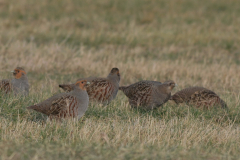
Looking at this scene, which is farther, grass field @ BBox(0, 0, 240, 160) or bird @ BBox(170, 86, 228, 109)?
bird @ BBox(170, 86, 228, 109)

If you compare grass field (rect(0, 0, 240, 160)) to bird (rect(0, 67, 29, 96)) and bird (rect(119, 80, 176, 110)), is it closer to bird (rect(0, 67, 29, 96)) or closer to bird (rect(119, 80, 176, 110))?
bird (rect(119, 80, 176, 110))

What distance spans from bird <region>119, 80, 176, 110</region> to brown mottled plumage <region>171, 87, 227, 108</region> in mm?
560

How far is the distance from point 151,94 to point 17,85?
245cm

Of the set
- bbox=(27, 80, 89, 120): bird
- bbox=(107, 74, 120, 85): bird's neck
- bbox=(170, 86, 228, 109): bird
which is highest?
bbox=(107, 74, 120, 85): bird's neck

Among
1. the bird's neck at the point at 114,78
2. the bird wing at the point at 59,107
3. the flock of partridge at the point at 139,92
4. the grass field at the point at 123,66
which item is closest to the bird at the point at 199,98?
the flock of partridge at the point at 139,92

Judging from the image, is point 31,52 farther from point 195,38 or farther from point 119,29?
point 195,38

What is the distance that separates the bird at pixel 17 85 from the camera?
6.74 metres

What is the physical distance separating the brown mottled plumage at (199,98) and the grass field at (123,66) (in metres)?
0.24

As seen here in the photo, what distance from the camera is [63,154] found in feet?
12.3

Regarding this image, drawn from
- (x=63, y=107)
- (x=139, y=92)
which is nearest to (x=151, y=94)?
(x=139, y=92)

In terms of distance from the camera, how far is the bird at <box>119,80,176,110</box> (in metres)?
6.76

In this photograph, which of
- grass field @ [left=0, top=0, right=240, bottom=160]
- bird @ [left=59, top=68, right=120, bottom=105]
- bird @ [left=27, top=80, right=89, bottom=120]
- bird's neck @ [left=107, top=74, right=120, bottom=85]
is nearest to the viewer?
grass field @ [left=0, top=0, right=240, bottom=160]

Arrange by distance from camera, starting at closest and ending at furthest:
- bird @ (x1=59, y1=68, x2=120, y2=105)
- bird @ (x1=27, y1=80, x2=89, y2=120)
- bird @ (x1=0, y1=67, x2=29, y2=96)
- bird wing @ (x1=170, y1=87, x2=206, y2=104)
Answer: bird @ (x1=27, y1=80, x2=89, y2=120), bird @ (x1=0, y1=67, x2=29, y2=96), bird @ (x1=59, y1=68, x2=120, y2=105), bird wing @ (x1=170, y1=87, x2=206, y2=104)

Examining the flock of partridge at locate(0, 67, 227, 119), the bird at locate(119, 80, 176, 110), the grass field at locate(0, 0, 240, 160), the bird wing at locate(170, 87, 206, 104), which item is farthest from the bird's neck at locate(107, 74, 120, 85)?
the bird wing at locate(170, 87, 206, 104)
